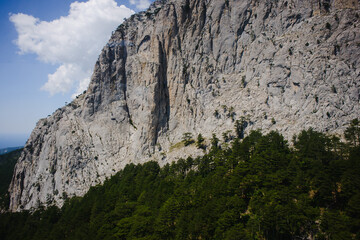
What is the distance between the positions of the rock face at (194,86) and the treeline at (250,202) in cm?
1409

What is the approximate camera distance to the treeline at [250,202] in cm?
3062

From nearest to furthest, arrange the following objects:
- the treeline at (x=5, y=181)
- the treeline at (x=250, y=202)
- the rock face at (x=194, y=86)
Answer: the treeline at (x=250, y=202)
the rock face at (x=194, y=86)
the treeline at (x=5, y=181)

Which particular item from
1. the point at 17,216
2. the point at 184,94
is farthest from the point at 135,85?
the point at 17,216

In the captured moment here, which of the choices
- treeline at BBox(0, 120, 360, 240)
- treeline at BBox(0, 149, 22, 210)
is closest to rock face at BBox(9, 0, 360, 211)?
treeline at BBox(0, 149, 22, 210)

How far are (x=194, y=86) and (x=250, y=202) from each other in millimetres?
65126

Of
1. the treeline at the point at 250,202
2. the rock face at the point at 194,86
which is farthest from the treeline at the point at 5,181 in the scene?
the treeline at the point at 250,202

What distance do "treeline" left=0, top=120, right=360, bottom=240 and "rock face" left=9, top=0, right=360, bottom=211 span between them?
46.2 feet

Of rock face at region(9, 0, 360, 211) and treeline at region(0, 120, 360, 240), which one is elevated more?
rock face at region(9, 0, 360, 211)

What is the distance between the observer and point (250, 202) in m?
37.4

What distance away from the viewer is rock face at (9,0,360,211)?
211 feet

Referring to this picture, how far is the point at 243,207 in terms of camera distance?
36719 millimetres

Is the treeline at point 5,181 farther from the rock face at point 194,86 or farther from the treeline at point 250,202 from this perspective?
the treeline at point 250,202

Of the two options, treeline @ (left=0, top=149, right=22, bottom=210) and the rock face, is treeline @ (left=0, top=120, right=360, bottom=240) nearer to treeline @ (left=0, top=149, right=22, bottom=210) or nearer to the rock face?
the rock face

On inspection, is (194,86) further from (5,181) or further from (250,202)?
(5,181)
